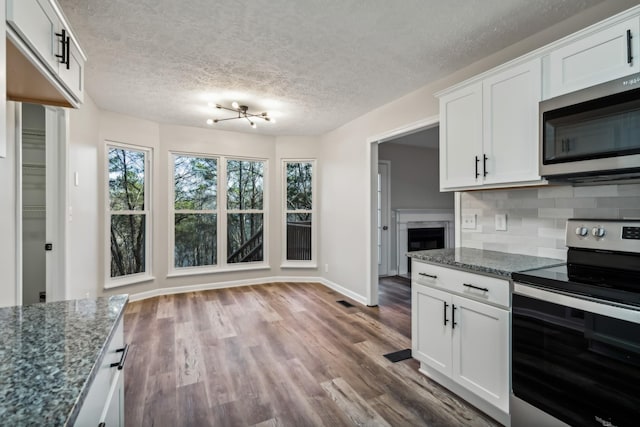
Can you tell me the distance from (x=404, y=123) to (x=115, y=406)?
10.8 ft

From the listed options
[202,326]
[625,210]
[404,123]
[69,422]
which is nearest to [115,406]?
[69,422]

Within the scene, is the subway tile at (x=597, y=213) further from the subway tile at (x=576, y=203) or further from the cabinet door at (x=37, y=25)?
the cabinet door at (x=37, y=25)

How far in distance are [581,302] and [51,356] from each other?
1991 millimetres

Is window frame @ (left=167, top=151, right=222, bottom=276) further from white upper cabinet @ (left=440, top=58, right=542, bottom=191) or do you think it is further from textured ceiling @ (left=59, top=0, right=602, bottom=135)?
white upper cabinet @ (left=440, top=58, right=542, bottom=191)

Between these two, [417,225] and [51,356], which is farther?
[417,225]

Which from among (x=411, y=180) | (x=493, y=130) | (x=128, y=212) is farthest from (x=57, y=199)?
(x=411, y=180)

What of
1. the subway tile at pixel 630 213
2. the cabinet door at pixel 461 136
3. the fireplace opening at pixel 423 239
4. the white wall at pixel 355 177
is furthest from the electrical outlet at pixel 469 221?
the fireplace opening at pixel 423 239

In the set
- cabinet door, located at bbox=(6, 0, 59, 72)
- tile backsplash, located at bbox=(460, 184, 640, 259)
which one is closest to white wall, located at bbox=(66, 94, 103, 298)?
cabinet door, located at bbox=(6, 0, 59, 72)

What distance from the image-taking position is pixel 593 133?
160cm

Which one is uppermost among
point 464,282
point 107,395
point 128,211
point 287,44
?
point 287,44

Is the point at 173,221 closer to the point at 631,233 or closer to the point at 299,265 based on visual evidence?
the point at 299,265

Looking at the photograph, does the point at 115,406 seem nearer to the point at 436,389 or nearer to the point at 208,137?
the point at 436,389

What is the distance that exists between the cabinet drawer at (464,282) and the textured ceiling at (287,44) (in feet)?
5.53

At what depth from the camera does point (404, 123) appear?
11.1 feet
